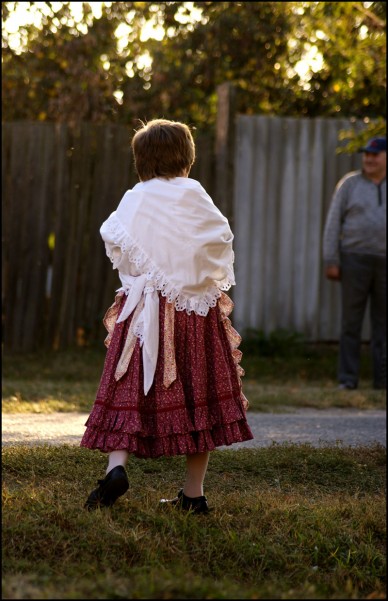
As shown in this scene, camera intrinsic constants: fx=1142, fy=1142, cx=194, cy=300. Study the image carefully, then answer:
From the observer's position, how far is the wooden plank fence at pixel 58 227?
32.3 feet

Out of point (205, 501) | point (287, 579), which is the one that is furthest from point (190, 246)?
point (287, 579)

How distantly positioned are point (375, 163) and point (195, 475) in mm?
5179

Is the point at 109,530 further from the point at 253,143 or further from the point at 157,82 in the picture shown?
the point at 157,82

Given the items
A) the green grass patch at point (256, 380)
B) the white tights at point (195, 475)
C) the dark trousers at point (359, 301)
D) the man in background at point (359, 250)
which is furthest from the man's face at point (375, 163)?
the white tights at point (195, 475)

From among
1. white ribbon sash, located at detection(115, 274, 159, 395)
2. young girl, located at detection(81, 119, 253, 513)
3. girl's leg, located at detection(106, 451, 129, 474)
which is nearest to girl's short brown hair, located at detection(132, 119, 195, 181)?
young girl, located at detection(81, 119, 253, 513)

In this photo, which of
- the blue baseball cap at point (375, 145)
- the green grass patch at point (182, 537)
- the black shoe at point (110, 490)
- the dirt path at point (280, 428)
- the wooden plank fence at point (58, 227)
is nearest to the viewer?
the green grass patch at point (182, 537)

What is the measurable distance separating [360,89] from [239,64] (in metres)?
1.70

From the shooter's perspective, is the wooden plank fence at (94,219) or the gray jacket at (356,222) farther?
the wooden plank fence at (94,219)

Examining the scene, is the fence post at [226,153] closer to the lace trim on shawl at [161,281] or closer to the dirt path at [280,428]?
the dirt path at [280,428]

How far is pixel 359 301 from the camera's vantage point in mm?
9078

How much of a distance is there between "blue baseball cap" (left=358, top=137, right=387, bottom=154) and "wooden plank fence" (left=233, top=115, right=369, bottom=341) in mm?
1507

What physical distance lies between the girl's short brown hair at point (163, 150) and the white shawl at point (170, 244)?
80 mm

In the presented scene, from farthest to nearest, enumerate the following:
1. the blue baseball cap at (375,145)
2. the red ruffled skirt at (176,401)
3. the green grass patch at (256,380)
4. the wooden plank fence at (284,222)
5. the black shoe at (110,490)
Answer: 1. the wooden plank fence at (284,222)
2. the blue baseball cap at (375,145)
3. the green grass patch at (256,380)
4. the red ruffled skirt at (176,401)
5. the black shoe at (110,490)

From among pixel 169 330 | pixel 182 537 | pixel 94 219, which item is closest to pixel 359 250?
pixel 94 219
